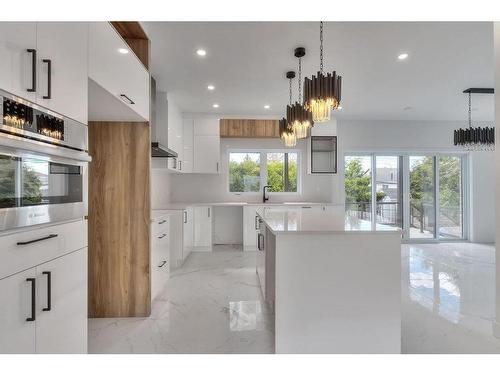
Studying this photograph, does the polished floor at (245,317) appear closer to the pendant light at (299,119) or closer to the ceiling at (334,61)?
the pendant light at (299,119)

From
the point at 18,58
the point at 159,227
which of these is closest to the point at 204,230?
the point at 159,227

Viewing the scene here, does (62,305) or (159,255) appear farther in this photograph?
(159,255)

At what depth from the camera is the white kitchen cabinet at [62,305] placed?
109cm

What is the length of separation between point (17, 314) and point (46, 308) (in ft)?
0.42

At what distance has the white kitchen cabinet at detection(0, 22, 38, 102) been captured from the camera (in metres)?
0.90

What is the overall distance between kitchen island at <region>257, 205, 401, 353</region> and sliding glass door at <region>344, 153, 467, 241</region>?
4096 millimetres

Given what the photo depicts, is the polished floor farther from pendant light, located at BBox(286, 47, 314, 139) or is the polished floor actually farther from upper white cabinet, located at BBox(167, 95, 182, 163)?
upper white cabinet, located at BBox(167, 95, 182, 163)

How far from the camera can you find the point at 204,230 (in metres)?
4.70

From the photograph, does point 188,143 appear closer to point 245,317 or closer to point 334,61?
point 334,61

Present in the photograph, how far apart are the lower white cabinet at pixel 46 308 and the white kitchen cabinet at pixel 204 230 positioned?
3.25 metres

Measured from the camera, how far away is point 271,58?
9.32 ft

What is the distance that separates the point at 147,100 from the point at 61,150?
126cm

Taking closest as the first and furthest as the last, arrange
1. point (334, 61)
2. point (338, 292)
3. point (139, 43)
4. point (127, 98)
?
point (338, 292) → point (127, 98) → point (139, 43) → point (334, 61)
